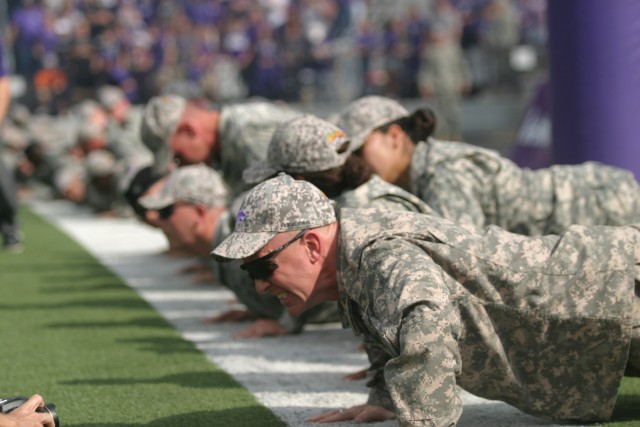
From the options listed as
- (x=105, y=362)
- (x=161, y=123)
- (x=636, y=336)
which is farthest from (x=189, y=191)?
(x=636, y=336)

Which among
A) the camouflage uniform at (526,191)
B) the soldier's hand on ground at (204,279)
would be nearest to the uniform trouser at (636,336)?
the camouflage uniform at (526,191)

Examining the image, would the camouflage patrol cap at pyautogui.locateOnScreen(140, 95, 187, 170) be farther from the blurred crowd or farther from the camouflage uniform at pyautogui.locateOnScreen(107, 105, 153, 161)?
the blurred crowd

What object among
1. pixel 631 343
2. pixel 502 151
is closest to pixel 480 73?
pixel 502 151

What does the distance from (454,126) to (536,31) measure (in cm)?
204

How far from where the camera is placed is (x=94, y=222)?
13.5m

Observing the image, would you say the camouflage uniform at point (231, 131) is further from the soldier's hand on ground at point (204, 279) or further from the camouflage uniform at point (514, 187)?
the camouflage uniform at point (514, 187)

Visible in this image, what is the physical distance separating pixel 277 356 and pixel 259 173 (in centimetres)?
86

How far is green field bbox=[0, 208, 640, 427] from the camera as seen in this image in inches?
175

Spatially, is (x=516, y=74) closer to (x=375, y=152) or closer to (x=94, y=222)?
(x=94, y=222)

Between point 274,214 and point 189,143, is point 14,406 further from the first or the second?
point 189,143

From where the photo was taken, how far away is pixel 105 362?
221 inches

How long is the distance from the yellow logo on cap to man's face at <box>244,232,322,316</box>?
1.54 m

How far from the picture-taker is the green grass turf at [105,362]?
14.8 feet

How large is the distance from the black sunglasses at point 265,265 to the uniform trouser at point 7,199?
6.60 m
